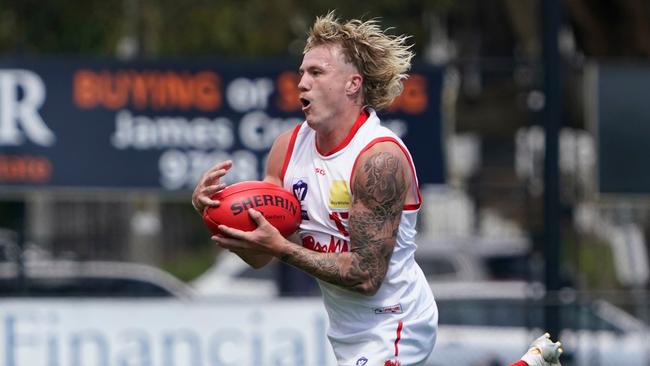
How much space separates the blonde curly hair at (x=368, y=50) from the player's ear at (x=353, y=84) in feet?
0.12

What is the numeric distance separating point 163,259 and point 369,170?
19166 mm

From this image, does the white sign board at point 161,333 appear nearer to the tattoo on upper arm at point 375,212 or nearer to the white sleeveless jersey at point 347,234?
the white sleeveless jersey at point 347,234

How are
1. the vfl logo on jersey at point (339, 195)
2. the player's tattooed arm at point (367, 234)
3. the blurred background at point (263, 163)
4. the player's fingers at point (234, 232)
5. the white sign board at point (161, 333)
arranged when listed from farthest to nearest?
the blurred background at point (263, 163), the white sign board at point (161, 333), the vfl logo on jersey at point (339, 195), the player's tattooed arm at point (367, 234), the player's fingers at point (234, 232)

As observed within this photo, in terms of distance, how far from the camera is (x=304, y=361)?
1029cm

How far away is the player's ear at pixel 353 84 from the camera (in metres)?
5.72

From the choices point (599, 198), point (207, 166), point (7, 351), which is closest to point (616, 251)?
point (599, 198)

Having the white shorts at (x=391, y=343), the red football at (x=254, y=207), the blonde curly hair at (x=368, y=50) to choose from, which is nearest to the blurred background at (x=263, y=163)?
the white shorts at (x=391, y=343)

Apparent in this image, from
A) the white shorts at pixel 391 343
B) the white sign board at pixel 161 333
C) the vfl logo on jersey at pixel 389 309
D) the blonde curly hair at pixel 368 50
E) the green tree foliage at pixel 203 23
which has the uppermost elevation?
the green tree foliage at pixel 203 23

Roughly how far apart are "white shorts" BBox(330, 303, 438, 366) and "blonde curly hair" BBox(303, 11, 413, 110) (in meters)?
1.00

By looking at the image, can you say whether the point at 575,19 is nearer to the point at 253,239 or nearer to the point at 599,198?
the point at 599,198

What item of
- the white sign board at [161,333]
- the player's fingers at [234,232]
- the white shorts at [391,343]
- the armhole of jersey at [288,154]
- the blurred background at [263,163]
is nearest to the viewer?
the player's fingers at [234,232]

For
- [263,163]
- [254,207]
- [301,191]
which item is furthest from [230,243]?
[263,163]

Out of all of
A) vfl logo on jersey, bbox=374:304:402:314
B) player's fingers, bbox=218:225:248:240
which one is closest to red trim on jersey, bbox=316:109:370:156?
player's fingers, bbox=218:225:248:240

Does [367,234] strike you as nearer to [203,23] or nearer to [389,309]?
[389,309]
